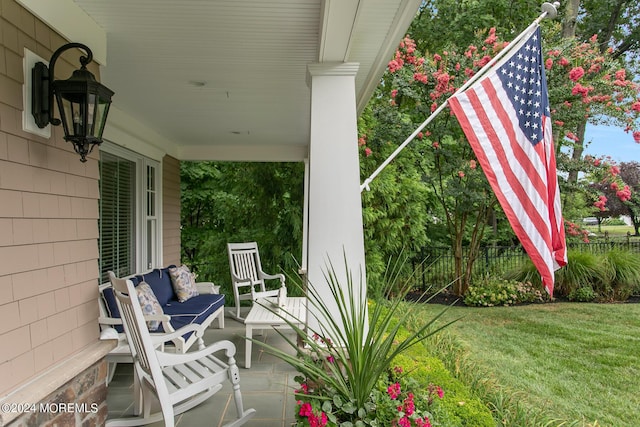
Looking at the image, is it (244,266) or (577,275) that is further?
(577,275)

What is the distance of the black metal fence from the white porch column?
227 inches

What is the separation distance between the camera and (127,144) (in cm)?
457

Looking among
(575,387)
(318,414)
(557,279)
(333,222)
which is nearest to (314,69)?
(333,222)

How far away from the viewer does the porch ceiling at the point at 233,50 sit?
2332 millimetres

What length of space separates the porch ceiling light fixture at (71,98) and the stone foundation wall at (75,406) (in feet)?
3.91

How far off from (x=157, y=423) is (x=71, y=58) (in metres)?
2.29

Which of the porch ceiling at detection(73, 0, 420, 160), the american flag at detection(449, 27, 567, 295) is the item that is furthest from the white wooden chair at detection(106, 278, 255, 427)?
the american flag at detection(449, 27, 567, 295)

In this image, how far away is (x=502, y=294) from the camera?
7203 mm

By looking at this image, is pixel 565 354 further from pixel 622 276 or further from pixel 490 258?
pixel 490 258

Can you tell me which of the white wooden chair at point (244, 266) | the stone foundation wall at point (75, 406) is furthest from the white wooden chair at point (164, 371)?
the white wooden chair at point (244, 266)

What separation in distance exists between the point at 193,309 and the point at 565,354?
Result: 406 cm

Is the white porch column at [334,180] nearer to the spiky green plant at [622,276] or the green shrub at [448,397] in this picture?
the green shrub at [448,397]

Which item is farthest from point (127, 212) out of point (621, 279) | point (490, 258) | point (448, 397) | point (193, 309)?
point (621, 279)

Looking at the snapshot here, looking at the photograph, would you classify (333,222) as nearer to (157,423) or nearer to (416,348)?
(416,348)
